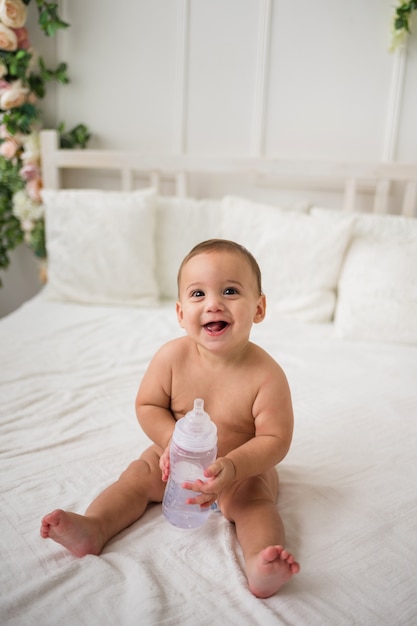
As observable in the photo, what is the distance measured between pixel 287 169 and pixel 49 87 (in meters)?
1.23

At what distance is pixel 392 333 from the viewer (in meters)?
2.01

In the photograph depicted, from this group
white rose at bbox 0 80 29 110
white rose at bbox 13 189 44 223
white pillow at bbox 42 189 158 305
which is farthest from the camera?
white rose at bbox 13 189 44 223

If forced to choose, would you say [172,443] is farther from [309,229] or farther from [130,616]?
[309,229]

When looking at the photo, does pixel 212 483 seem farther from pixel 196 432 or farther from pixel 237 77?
pixel 237 77

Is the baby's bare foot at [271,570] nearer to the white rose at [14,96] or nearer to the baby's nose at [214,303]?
the baby's nose at [214,303]

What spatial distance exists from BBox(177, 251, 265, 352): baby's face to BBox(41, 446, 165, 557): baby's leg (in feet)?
0.92

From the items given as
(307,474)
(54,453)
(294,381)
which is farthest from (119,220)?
(307,474)

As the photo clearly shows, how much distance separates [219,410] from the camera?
3.50 ft

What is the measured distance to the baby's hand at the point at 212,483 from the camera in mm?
861

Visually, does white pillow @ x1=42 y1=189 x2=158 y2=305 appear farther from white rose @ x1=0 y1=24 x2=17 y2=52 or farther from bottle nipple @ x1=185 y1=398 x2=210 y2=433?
bottle nipple @ x1=185 y1=398 x2=210 y2=433

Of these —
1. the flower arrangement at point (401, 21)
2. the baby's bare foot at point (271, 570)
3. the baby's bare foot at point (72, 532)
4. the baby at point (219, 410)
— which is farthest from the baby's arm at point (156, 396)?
the flower arrangement at point (401, 21)

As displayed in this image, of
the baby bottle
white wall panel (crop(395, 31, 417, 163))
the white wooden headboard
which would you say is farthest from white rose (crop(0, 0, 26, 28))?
the baby bottle

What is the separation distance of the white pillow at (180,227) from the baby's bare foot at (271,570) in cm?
163

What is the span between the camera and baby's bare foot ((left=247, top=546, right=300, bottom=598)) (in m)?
0.80
